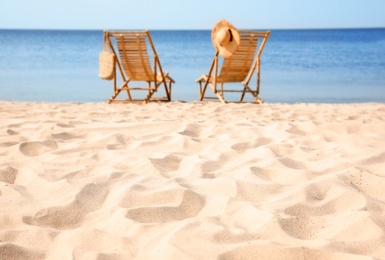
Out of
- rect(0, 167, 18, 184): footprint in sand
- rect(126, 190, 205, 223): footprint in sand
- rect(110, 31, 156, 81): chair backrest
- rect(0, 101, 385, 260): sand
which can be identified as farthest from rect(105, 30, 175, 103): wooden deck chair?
rect(126, 190, 205, 223): footprint in sand

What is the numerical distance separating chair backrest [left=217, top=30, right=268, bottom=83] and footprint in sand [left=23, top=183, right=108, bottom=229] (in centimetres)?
492

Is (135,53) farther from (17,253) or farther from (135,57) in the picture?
(17,253)

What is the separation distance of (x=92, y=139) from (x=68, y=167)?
2.39ft

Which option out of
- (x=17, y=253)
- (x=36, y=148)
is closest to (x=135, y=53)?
(x=36, y=148)

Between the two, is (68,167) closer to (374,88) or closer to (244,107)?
(244,107)

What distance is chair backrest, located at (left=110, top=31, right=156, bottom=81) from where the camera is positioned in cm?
672

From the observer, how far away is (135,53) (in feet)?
22.6

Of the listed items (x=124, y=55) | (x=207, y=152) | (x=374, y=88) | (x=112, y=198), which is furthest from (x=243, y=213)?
(x=374, y=88)

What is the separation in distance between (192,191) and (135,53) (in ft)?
16.0

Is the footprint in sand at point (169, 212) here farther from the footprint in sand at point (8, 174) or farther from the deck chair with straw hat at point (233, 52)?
the deck chair with straw hat at point (233, 52)

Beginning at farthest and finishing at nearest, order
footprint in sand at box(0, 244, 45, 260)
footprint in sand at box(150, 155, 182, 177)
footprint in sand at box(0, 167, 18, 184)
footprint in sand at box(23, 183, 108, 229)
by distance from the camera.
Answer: footprint in sand at box(150, 155, 182, 177)
footprint in sand at box(0, 167, 18, 184)
footprint in sand at box(23, 183, 108, 229)
footprint in sand at box(0, 244, 45, 260)

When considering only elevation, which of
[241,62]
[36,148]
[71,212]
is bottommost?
[241,62]

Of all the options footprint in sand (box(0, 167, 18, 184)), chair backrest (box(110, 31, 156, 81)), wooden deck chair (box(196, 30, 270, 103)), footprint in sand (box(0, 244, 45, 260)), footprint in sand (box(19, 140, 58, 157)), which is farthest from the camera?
wooden deck chair (box(196, 30, 270, 103))

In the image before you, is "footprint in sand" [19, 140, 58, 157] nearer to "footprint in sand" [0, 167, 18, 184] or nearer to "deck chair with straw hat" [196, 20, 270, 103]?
"footprint in sand" [0, 167, 18, 184]
